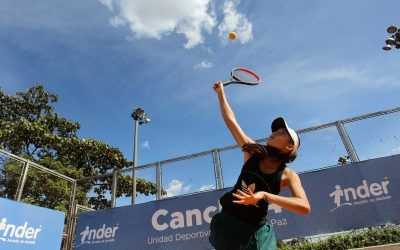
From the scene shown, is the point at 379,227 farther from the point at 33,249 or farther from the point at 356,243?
the point at 33,249

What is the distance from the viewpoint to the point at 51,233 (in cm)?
1060

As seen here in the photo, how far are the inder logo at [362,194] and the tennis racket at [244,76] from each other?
4657mm

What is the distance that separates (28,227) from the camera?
32.0 ft

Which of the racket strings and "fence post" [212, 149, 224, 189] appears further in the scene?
"fence post" [212, 149, 224, 189]

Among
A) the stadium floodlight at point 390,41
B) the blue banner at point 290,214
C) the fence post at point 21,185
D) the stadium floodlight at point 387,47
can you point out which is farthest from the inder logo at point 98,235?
the stadium floodlight at point 390,41

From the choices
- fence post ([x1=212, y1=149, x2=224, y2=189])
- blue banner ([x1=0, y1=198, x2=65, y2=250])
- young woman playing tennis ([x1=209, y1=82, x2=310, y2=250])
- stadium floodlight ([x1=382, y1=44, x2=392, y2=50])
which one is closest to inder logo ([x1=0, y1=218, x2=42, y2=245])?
blue banner ([x1=0, y1=198, x2=65, y2=250])

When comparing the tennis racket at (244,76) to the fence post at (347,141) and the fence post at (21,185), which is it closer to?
the fence post at (347,141)

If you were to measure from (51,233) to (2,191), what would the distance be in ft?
9.29

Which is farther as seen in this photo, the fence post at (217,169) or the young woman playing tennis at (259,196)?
the fence post at (217,169)

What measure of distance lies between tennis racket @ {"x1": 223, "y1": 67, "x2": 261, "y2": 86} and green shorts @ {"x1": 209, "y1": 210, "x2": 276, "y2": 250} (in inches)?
132

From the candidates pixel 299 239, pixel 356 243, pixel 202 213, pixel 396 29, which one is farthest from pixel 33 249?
pixel 396 29

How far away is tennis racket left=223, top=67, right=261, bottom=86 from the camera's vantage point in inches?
212

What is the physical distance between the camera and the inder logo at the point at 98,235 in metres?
10.4

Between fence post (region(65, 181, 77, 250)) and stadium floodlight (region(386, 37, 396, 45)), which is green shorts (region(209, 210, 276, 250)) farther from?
stadium floodlight (region(386, 37, 396, 45))
